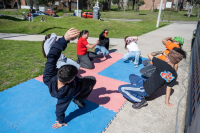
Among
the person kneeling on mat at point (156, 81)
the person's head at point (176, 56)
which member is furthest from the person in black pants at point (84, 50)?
the person's head at point (176, 56)

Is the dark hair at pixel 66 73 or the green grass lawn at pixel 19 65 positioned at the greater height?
the dark hair at pixel 66 73

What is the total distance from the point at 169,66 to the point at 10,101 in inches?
156

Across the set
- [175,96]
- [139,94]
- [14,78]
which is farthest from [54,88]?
[175,96]

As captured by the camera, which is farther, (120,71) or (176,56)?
(120,71)

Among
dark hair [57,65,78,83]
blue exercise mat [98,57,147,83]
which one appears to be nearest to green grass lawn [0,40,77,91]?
blue exercise mat [98,57,147,83]

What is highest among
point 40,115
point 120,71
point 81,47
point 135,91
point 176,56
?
point 176,56

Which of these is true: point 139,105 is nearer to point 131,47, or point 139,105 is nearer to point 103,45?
point 131,47

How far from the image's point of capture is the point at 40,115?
3240 mm

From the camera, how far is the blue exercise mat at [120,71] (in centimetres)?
516

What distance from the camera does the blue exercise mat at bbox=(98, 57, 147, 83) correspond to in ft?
16.9

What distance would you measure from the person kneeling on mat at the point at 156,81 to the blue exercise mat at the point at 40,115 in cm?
69

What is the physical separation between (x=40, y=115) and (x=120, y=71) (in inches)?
131

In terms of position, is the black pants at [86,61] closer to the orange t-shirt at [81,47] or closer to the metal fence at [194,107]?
the orange t-shirt at [81,47]

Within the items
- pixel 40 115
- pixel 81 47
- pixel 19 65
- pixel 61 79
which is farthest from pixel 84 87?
pixel 19 65
